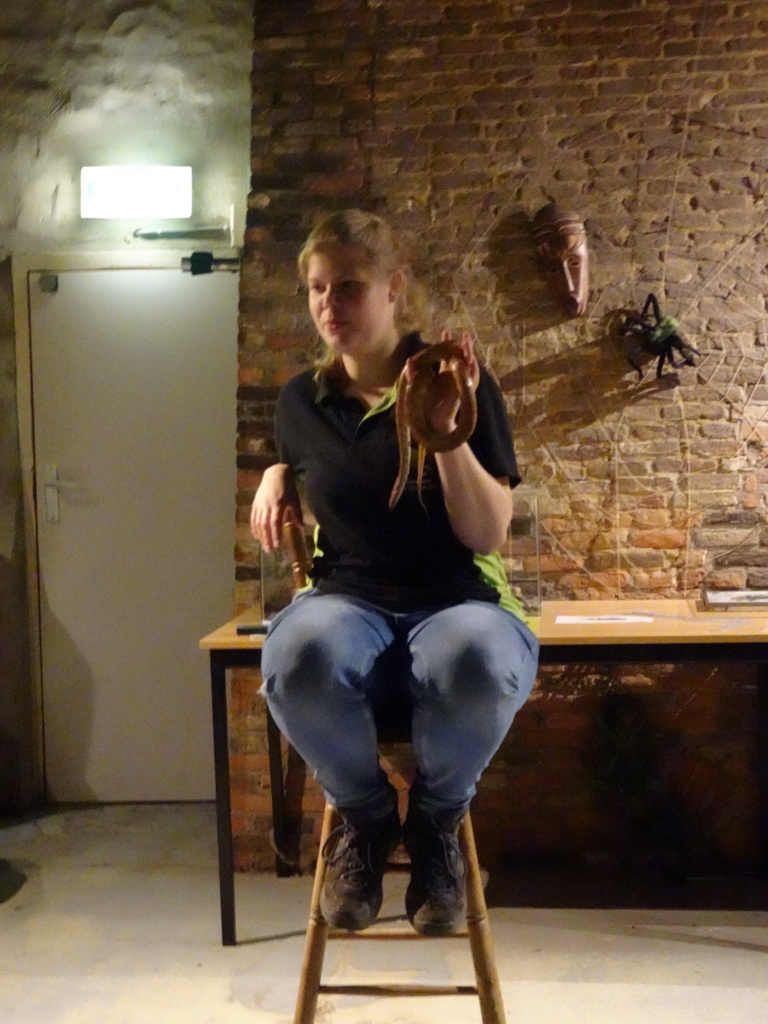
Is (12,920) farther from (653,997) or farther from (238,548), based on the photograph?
(653,997)

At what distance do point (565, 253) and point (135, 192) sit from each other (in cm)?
156

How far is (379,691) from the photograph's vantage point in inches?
63.8

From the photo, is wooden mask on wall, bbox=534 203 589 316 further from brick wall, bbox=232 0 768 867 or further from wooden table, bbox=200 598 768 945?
wooden table, bbox=200 598 768 945

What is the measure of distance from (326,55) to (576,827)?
244 centimetres

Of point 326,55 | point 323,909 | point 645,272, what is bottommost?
point 323,909

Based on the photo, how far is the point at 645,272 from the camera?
2762 millimetres

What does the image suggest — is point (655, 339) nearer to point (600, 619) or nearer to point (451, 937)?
point (600, 619)

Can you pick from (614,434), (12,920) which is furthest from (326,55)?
(12,920)

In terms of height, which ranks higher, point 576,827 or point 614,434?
point 614,434

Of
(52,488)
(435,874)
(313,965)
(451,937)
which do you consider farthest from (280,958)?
(52,488)

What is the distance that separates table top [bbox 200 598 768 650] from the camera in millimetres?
2168

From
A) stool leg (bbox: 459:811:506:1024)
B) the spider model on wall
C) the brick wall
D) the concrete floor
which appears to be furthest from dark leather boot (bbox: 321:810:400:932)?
the spider model on wall

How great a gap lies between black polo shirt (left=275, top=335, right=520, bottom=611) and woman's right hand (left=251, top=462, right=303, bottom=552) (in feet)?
0.20

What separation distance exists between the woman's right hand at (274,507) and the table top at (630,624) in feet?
1.57
